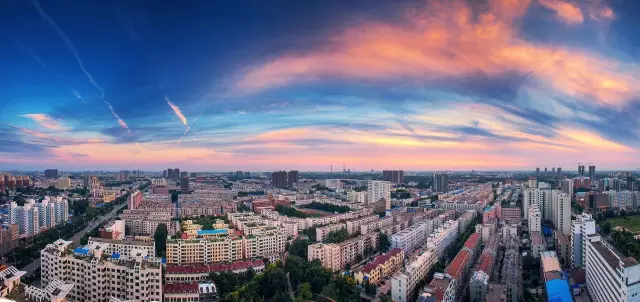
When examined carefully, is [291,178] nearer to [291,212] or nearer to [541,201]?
[291,212]

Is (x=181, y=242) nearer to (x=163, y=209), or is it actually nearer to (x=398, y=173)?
(x=163, y=209)

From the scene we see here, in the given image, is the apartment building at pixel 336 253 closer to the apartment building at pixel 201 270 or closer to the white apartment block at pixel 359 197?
the apartment building at pixel 201 270

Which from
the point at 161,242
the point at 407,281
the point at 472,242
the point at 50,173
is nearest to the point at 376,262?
the point at 407,281

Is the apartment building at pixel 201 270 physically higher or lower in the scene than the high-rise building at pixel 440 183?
lower

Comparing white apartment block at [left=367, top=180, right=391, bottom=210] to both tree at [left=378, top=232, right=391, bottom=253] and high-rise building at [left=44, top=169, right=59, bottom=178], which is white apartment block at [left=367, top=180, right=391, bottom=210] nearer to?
tree at [left=378, top=232, right=391, bottom=253]

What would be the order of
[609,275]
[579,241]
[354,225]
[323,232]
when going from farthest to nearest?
[354,225]
[323,232]
[579,241]
[609,275]

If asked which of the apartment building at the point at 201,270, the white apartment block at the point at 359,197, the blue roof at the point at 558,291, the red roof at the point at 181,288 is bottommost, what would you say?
the apartment building at the point at 201,270

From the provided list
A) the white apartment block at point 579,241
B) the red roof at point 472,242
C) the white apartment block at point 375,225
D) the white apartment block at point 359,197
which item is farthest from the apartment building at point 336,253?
the white apartment block at point 359,197
